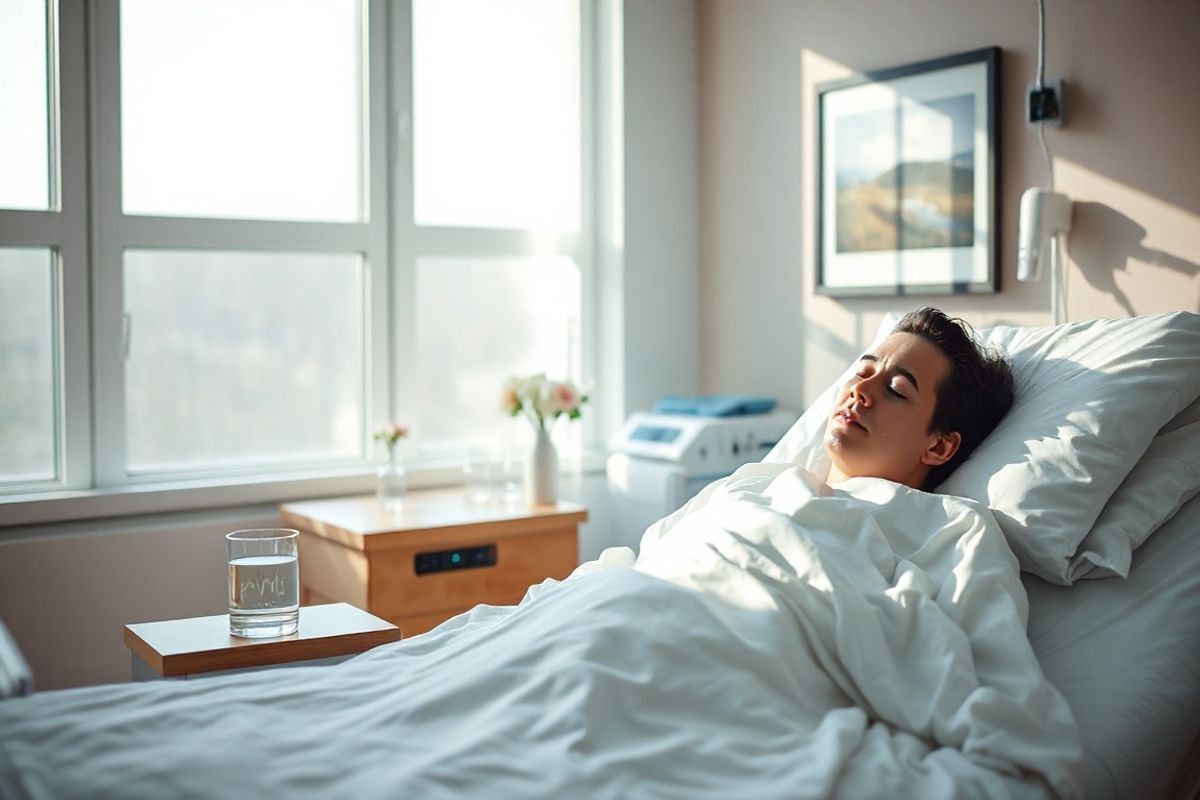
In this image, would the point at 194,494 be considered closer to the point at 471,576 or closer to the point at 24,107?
the point at 471,576

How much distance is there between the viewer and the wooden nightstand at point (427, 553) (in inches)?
104

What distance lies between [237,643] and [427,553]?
998mm

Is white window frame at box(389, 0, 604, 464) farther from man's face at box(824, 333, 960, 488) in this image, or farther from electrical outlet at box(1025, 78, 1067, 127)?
man's face at box(824, 333, 960, 488)

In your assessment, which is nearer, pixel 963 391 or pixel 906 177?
pixel 963 391

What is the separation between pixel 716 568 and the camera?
158 cm

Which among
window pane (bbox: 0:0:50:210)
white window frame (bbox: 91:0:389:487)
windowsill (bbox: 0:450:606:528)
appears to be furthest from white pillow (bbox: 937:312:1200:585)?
window pane (bbox: 0:0:50:210)

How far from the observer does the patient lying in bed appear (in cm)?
120

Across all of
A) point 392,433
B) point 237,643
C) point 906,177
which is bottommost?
point 237,643

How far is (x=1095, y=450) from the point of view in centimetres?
176

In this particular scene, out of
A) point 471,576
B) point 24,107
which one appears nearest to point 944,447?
point 471,576

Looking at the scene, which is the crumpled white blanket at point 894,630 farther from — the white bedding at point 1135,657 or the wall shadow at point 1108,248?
the wall shadow at point 1108,248

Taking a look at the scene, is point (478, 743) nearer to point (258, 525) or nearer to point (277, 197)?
point (258, 525)

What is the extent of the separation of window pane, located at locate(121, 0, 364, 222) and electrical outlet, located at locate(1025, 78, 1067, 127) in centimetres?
175

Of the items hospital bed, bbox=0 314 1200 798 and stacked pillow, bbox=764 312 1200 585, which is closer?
hospital bed, bbox=0 314 1200 798
